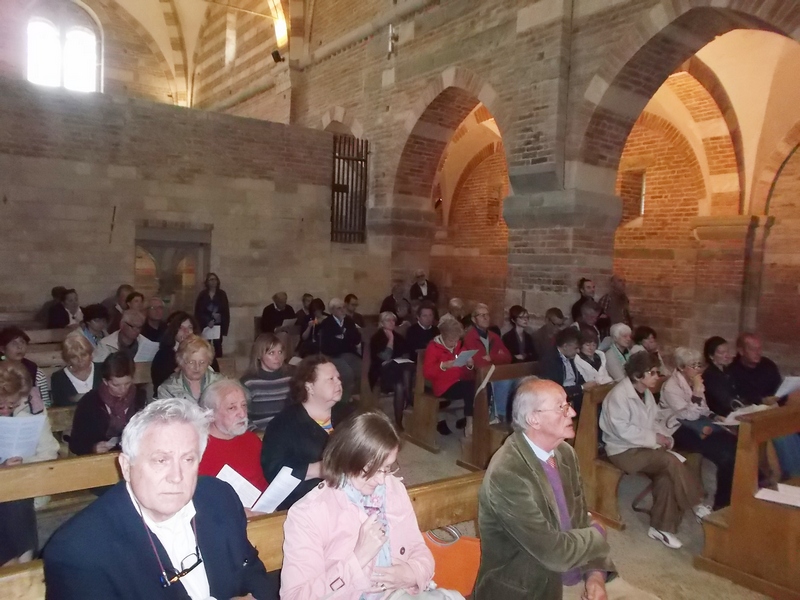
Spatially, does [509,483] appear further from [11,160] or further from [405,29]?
[405,29]

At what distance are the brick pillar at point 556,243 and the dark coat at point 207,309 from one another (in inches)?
161

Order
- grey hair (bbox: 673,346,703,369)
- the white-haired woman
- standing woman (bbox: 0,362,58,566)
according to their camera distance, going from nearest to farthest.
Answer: standing woman (bbox: 0,362,58,566) < grey hair (bbox: 673,346,703,369) < the white-haired woman

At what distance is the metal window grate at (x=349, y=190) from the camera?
35.6 feet

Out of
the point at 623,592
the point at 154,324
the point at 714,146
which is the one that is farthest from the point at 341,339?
the point at 714,146

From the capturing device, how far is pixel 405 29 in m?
10.0

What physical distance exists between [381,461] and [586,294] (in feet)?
19.1

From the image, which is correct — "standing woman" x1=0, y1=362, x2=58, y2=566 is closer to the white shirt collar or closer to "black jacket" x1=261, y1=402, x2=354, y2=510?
"black jacket" x1=261, y1=402, x2=354, y2=510

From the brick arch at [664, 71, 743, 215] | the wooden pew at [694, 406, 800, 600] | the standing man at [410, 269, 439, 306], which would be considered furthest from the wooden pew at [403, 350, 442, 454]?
the brick arch at [664, 71, 743, 215]

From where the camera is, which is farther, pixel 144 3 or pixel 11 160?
pixel 144 3

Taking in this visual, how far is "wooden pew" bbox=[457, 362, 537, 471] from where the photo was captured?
5055 mm

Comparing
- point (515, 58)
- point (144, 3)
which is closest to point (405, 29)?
point (515, 58)

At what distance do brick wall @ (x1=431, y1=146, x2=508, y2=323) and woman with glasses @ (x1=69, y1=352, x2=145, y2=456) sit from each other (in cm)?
1114

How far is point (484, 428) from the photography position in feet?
16.8

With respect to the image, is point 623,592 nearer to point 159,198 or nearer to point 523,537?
point 523,537
